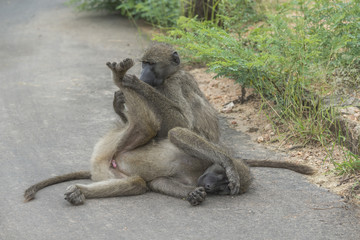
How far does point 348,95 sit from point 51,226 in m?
3.22

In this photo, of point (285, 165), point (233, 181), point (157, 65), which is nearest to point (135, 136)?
point (157, 65)

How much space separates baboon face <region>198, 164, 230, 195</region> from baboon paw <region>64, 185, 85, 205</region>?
89 cm

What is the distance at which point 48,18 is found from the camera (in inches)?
450

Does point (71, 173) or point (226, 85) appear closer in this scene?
point (71, 173)

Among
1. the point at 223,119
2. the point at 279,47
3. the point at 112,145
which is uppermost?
the point at 279,47

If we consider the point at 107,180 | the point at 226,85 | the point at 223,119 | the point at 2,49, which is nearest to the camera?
the point at 107,180

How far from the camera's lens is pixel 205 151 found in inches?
159

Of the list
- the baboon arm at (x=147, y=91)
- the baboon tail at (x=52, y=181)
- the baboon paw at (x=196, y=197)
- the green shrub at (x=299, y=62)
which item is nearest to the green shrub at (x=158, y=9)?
the green shrub at (x=299, y=62)

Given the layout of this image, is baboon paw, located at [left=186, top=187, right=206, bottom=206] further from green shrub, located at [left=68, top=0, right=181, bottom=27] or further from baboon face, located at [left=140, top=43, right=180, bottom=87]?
green shrub, located at [left=68, top=0, right=181, bottom=27]

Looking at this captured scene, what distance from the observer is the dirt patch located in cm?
427

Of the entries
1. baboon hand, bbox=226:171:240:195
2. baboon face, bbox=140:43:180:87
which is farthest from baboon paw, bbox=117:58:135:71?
baboon hand, bbox=226:171:240:195

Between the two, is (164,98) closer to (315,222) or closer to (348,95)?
(315,222)

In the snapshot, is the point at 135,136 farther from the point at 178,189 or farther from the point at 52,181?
the point at 52,181

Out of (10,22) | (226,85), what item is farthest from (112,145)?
(10,22)
